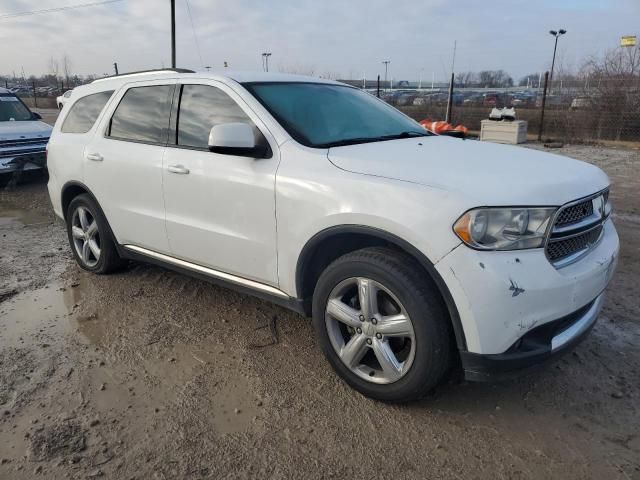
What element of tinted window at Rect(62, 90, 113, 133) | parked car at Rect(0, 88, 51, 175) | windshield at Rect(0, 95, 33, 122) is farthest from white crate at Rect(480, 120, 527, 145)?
tinted window at Rect(62, 90, 113, 133)

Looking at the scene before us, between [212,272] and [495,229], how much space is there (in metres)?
2.02

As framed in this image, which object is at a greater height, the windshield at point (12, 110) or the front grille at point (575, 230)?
the windshield at point (12, 110)

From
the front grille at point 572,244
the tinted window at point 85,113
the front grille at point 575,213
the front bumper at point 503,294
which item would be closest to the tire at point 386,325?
the front bumper at point 503,294

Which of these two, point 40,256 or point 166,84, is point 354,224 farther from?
point 40,256

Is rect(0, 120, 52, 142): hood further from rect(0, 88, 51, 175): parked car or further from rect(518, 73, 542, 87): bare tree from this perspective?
rect(518, 73, 542, 87): bare tree

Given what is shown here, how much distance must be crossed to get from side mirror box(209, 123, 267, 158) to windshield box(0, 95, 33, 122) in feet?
30.2

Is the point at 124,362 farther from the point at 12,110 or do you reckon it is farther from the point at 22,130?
the point at 12,110

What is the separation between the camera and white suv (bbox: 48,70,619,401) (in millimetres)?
2369

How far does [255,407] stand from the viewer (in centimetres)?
285

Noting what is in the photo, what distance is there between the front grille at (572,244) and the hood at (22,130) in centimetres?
975

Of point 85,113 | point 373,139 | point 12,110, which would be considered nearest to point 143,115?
point 85,113

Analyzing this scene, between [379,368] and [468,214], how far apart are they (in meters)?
1.03

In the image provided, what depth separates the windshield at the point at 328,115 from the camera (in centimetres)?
325

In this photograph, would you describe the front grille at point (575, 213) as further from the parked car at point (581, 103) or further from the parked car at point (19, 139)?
the parked car at point (581, 103)
